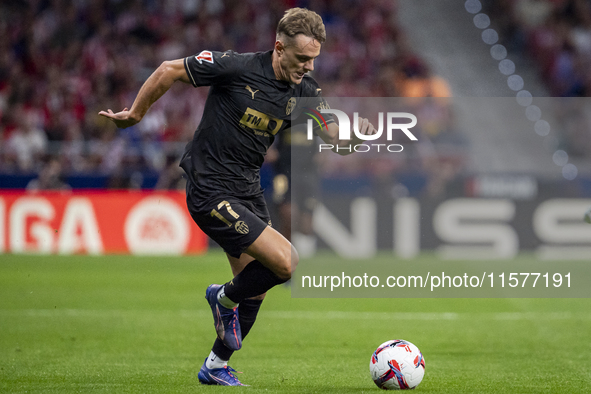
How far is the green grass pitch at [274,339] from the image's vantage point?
4.79 m

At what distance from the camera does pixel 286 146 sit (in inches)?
389

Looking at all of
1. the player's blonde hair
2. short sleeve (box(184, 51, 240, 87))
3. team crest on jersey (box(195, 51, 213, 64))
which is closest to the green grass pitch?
short sleeve (box(184, 51, 240, 87))

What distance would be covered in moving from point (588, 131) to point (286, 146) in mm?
6892

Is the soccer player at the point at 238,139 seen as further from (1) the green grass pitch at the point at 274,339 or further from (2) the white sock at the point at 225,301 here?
(1) the green grass pitch at the point at 274,339

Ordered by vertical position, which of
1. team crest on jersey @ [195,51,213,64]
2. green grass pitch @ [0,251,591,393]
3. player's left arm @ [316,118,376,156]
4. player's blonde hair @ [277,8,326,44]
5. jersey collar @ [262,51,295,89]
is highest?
player's blonde hair @ [277,8,326,44]

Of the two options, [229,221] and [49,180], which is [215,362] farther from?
[49,180]

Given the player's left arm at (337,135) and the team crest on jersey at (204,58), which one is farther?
the player's left arm at (337,135)

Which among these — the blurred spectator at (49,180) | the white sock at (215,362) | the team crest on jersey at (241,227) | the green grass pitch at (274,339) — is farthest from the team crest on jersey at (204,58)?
the blurred spectator at (49,180)

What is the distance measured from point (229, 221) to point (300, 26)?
1180 mm

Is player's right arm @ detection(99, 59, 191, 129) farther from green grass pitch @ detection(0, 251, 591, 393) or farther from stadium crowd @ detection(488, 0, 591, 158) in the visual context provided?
stadium crowd @ detection(488, 0, 591, 158)

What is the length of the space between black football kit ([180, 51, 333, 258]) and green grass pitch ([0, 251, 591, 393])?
962mm

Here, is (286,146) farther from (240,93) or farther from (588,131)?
(588,131)

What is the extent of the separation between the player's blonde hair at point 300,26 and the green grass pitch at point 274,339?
2031 millimetres

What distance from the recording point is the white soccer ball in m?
4.44
